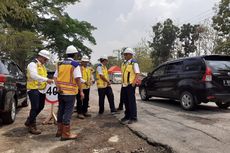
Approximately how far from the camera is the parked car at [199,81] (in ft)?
32.6

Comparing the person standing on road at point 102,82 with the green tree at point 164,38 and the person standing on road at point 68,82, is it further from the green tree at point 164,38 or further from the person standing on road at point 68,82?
the green tree at point 164,38

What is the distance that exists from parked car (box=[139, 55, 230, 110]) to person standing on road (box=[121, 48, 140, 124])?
2.55 metres

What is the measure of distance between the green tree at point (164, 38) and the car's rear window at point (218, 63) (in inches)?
1750

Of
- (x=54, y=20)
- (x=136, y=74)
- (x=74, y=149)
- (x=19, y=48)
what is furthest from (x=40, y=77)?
(x=54, y=20)

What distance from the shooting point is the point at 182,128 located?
24.7 ft

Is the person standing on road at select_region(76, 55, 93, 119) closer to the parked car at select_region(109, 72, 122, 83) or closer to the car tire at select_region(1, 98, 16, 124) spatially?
the car tire at select_region(1, 98, 16, 124)

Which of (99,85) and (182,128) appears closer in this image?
(182,128)

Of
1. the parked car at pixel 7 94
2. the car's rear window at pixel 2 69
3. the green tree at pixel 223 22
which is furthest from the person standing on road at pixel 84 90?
the green tree at pixel 223 22

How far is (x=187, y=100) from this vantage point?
10.5 meters

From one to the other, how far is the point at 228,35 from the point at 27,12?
28362 mm

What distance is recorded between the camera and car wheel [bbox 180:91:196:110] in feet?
33.7

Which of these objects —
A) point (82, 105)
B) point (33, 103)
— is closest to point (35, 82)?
point (33, 103)

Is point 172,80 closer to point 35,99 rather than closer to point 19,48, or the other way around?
point 35,99

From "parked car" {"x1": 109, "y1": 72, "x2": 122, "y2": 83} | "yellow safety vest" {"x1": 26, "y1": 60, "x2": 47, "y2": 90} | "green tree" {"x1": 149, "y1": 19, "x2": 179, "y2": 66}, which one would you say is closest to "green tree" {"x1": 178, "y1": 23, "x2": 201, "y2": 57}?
"green tree" {"x1": 149, "y1": 19, "x2": 179, "y2": 66}
